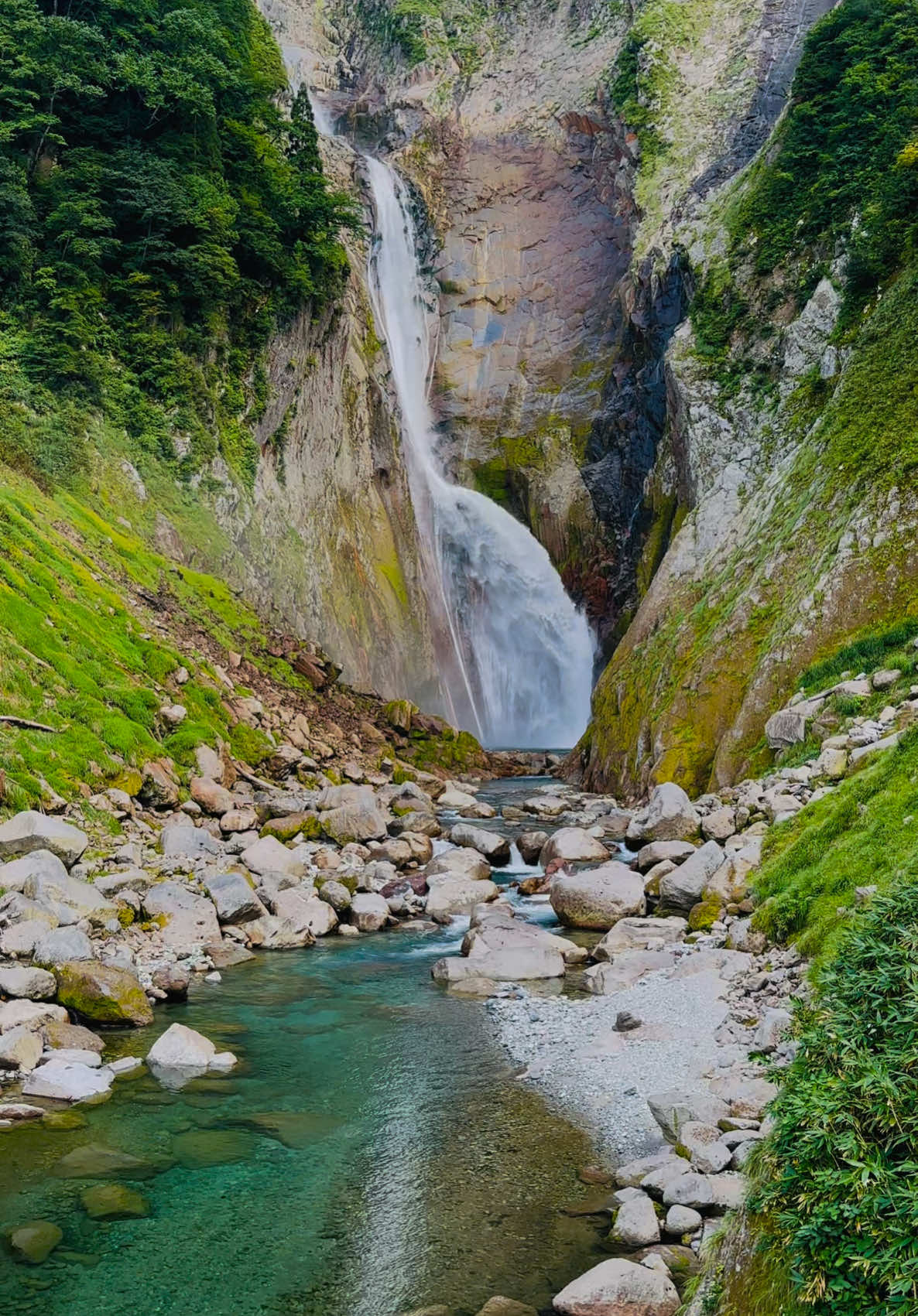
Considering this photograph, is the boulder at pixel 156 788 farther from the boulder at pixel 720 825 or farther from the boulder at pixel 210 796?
the boulder at pixel 720 825

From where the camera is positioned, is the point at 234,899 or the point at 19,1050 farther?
the point at 234,899

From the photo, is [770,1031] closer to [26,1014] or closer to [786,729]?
[26,1014]

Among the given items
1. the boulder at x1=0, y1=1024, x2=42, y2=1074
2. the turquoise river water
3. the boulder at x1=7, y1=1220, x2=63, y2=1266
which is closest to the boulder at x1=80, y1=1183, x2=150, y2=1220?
the turquoise river water

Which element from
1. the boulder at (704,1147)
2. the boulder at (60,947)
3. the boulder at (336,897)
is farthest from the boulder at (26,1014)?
the boulder at (704,1147)

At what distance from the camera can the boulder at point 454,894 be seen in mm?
16766

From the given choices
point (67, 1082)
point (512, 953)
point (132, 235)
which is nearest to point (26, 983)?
point (67, 1082)

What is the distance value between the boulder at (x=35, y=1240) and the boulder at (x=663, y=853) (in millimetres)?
11942

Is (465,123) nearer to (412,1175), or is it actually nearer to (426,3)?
(426,3)

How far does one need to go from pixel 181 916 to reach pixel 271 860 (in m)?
3.19

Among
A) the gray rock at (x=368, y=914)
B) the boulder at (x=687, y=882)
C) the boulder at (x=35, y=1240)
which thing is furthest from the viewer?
the gray rock at (x=368, y=914)

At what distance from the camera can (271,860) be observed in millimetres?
17250

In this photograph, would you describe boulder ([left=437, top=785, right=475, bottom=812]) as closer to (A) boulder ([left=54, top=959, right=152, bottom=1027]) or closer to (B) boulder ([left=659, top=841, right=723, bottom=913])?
(B) boulder ([left=659, top=841, right=723, bottom=913])

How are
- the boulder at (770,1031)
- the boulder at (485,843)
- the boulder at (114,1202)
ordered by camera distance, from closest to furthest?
the boulder at (114,1202)
the boulder at (770,1031)
the boulder at (485,843)

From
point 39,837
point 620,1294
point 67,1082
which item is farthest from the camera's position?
point 39,837
